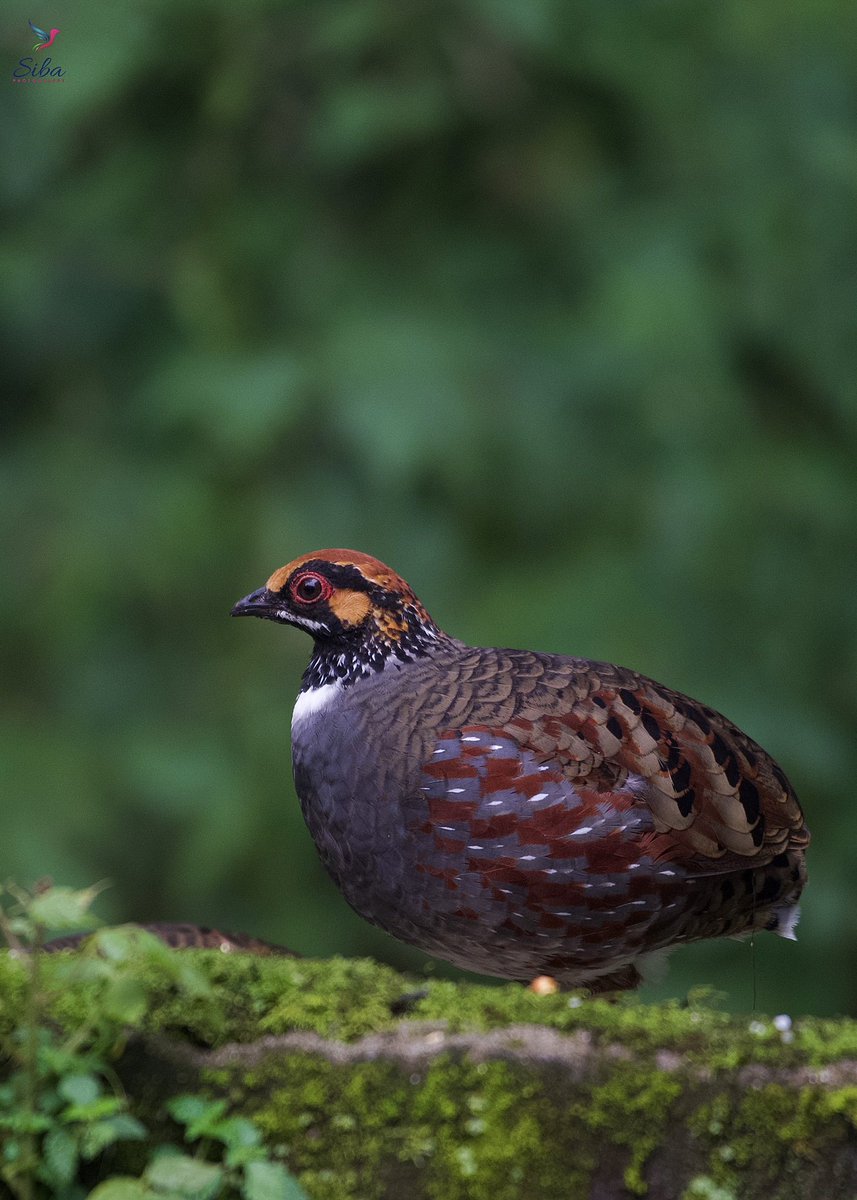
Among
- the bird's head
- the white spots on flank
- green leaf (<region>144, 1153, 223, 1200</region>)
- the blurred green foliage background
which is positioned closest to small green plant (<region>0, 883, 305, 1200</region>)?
green leaf (<region>144, 1153, 223, 1200</region>)

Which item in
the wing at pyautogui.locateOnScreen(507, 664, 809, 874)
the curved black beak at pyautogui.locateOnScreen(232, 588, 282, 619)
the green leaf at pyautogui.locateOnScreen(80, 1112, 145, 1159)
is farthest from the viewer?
the curved black beak at pyautogui.locateOnScreen(232, 588, 282, 619)

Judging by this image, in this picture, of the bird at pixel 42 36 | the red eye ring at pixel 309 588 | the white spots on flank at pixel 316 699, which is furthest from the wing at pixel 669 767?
the bird at pixel 42 36

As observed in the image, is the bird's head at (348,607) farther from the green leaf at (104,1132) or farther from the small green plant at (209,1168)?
the green leaf at (104,1132)

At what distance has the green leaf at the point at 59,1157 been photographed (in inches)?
106

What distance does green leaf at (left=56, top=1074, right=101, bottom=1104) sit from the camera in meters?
2.72

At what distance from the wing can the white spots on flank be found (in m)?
0.53

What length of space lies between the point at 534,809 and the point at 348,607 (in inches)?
31.1

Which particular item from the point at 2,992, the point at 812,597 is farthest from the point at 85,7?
the point at 2,992

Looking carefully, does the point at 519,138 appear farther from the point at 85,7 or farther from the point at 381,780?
the point at 381,780

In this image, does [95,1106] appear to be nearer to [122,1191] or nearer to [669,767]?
[122,1191]

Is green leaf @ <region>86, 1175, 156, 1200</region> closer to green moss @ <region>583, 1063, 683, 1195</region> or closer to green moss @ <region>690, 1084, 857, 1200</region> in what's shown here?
green moss @ <region>583, 1063, 683, 1195</region>

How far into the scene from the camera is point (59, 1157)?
106 inches

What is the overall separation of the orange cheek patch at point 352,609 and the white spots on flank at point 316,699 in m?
0.16

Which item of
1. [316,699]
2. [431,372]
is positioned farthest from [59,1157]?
[431,372]
